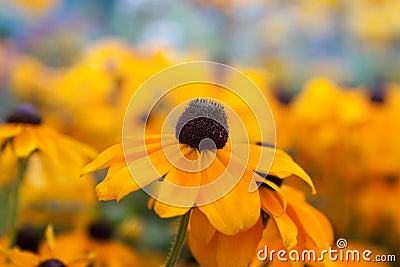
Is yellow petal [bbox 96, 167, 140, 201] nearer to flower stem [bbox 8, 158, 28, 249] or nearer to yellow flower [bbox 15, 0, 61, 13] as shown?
flower stem [bbox 8, 158, 28, 249]

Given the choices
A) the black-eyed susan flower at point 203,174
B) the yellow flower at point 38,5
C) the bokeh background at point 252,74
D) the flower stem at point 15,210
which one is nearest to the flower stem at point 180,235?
the black-eyed susan flower at point 203,174

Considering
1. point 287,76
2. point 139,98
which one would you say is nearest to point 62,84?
point 139,98

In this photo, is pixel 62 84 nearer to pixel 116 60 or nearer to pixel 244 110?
pixel 116 60

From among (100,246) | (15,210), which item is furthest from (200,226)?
(100,246)

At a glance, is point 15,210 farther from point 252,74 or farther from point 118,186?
point 252,74

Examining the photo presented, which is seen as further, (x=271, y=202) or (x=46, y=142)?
(x=46, y=142)

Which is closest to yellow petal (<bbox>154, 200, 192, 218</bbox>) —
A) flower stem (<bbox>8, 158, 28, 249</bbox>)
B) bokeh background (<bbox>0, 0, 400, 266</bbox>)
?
flower stem (<bbox>8, 158, 28, 249</bbox>)
